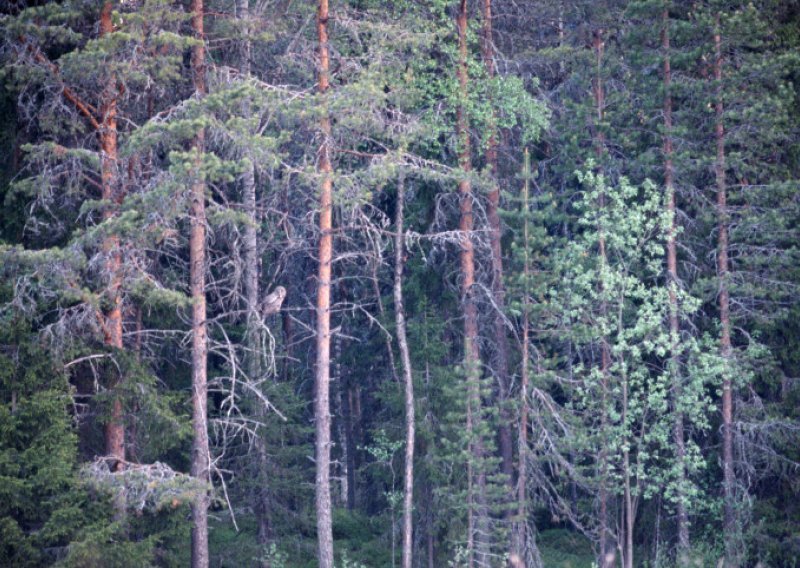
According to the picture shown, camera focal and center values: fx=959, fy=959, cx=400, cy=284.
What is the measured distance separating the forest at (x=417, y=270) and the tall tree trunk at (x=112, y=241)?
0.16ft

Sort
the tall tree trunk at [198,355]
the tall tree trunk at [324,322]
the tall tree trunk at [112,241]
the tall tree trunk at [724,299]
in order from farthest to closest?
the tall tree trunk at [724,299] < the tall tree trunk at [324,322] < the tall tree trunk at [198,355] < the tall tree trunk at [112,241]

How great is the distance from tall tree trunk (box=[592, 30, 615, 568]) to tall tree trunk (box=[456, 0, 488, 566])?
2251mm

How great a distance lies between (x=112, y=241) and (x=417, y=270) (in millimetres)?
7947

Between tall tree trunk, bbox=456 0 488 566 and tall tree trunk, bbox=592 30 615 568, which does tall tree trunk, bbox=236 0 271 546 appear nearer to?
tall tree trunk, bbox=456 0 488 566

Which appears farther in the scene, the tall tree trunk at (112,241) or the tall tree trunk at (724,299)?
the tall tree trunk at (724,299)

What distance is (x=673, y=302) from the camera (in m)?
18.1

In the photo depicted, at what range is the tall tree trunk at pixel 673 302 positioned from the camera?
57.5ft

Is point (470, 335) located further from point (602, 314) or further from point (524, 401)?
point (602, 314)

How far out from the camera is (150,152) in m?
15.0

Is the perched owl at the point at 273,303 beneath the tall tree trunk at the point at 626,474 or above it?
above

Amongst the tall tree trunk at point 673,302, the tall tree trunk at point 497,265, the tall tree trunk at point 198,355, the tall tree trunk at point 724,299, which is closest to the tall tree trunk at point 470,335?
the tall tree trunk at point 497,265

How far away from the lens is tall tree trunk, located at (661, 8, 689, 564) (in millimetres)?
17516

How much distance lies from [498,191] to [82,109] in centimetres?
871

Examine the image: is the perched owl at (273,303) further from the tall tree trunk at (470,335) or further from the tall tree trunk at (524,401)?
the tall tree trunk at (524,401)
